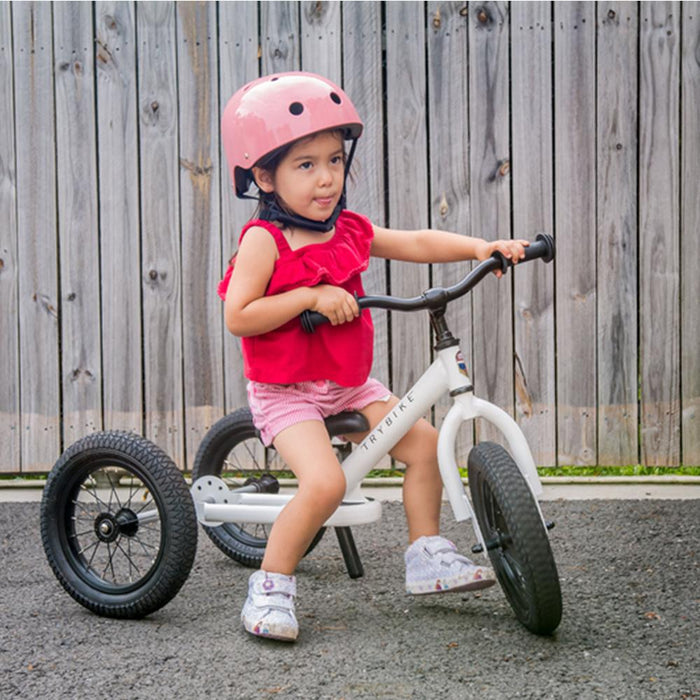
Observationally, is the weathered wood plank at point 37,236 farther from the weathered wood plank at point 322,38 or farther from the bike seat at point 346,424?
the bike seat at point 346,424

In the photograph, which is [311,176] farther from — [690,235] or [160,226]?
[690,235]

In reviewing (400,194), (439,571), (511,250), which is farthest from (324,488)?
(400,194)

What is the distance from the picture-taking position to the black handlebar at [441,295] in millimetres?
2730

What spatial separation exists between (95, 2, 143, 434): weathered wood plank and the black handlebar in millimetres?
1898

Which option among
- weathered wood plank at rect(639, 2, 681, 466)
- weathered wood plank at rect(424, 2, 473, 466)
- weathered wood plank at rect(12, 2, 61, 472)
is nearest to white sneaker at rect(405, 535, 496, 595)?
weathered wood plank at rect(424, 2, 473, 466)

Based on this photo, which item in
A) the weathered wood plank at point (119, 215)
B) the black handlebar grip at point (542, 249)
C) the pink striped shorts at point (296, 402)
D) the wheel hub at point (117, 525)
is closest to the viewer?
the black handlebar grip at point (542, 249)

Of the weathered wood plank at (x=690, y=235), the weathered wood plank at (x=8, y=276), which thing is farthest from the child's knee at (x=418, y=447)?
the weathered wood plank at (x=8, y=276)

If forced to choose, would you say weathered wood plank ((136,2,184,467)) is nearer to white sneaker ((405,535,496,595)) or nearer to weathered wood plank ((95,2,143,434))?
weathered wood plank ((95,2,143,434))

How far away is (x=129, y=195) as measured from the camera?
176 inches

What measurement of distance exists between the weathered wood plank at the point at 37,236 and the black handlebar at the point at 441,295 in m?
2.10

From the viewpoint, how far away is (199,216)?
444 cm

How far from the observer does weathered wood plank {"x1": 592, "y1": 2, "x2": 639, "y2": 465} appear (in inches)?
170

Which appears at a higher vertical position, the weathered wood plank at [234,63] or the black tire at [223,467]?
the weathered wood plank at [234,63]

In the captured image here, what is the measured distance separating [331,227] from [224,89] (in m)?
1.71
